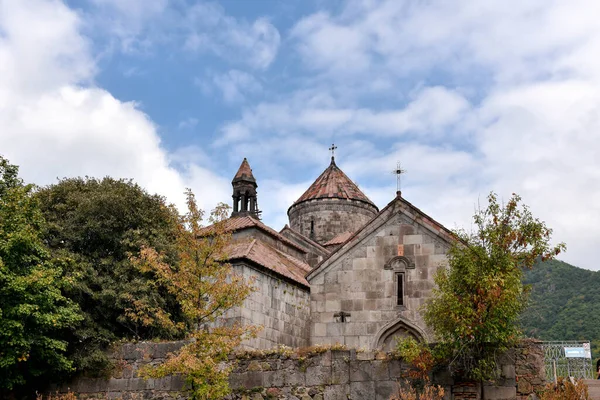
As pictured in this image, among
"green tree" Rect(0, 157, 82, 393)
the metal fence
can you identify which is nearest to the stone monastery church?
the metal fence

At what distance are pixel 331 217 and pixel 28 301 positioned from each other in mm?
14895

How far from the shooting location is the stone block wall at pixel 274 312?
57.7 ft

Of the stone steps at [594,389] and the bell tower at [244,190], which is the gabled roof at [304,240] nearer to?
the bell tower at [244,190]

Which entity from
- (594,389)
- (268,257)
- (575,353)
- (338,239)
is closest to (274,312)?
(268,257)

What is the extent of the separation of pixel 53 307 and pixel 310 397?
5599mm

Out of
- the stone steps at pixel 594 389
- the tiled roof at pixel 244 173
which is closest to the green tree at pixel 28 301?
the tiled roof at pixel 244 173

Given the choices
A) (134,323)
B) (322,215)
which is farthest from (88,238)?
(322,215)

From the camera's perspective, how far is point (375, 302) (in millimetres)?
17094

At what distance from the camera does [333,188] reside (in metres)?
27.5

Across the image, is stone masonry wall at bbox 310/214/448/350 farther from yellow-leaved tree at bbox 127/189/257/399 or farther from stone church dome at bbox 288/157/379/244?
stone church dome at bbox 288/157/379/244

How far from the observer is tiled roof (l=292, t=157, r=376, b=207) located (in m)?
27.3

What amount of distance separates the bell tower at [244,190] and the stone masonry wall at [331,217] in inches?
171

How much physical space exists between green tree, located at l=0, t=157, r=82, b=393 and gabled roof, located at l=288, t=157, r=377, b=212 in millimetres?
13762

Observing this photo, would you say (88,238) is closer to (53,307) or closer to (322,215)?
(53,307)
